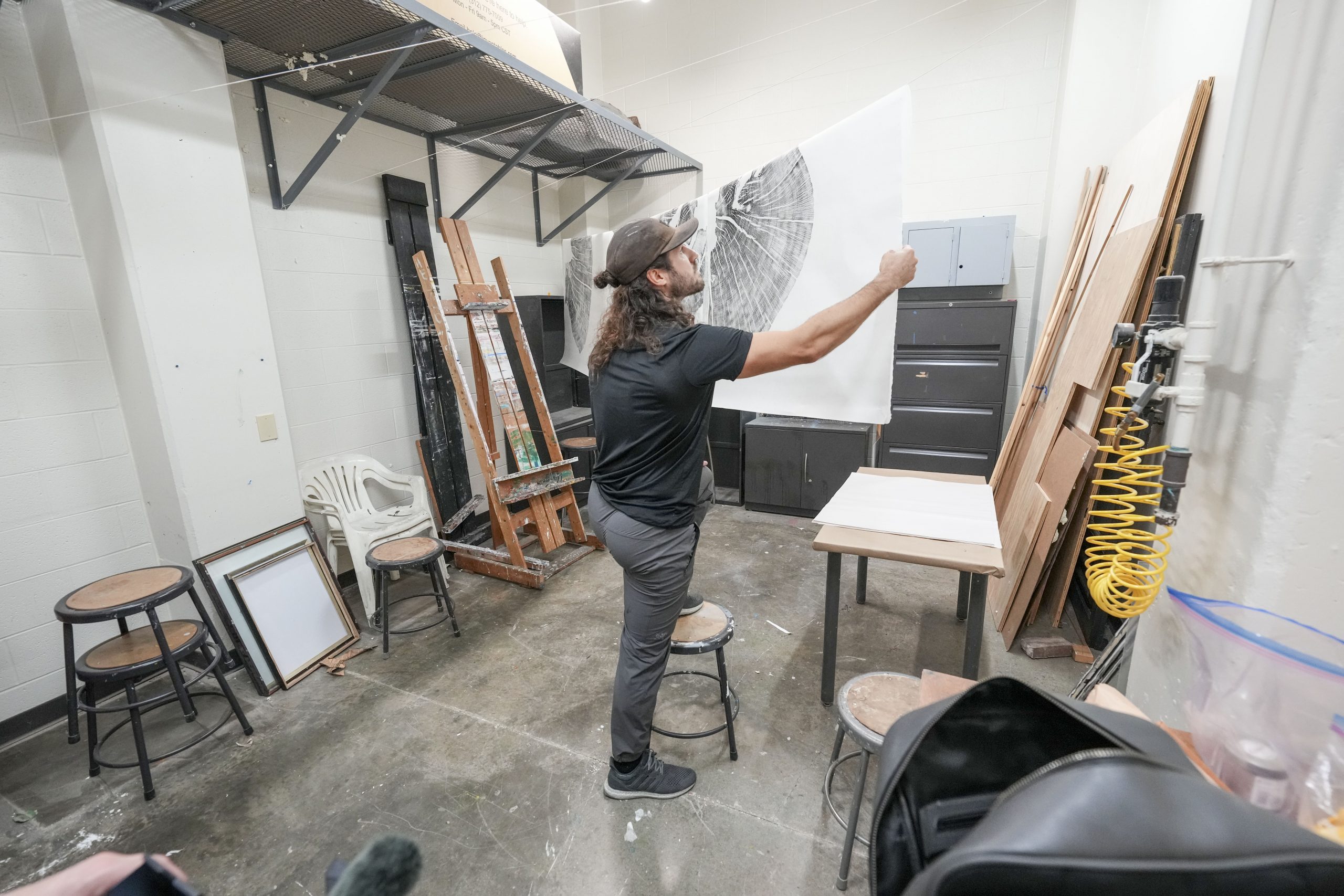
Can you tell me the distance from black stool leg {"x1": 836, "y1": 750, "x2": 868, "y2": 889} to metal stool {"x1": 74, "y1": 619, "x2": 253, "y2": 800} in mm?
1933

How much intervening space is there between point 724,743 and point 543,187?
3.85 meters

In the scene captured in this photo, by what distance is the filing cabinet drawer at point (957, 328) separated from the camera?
317cm

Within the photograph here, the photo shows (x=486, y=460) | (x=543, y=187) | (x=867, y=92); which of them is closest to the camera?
(x=486, y=460)

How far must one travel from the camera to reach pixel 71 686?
1752mm

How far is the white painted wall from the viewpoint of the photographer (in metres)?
0.81

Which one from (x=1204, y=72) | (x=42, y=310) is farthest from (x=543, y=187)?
(x=1204, y=72)

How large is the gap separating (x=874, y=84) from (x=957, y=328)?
172 centimetres

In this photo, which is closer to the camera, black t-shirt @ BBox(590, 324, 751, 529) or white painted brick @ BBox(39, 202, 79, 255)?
black t-shirt @ BBox(590, 324, 751, 529)

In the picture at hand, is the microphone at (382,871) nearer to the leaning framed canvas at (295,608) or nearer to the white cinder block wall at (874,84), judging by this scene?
the leaning framed canvas at (295,608)

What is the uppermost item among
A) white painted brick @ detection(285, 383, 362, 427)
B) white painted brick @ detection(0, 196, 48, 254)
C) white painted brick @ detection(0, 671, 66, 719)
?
white painted brick @ detection(0, 196, 48, 254)

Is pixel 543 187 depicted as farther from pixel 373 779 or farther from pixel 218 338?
pixel 373 779

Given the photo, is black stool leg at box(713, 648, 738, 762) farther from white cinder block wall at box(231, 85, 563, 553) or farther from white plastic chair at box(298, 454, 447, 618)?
white cinder block wall at box(231, 85, 563, 553)

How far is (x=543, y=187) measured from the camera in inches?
161

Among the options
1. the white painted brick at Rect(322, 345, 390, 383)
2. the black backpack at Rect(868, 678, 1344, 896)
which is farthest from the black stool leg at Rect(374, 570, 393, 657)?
the black backpack at Rect(868, 678, 1344, 896)
